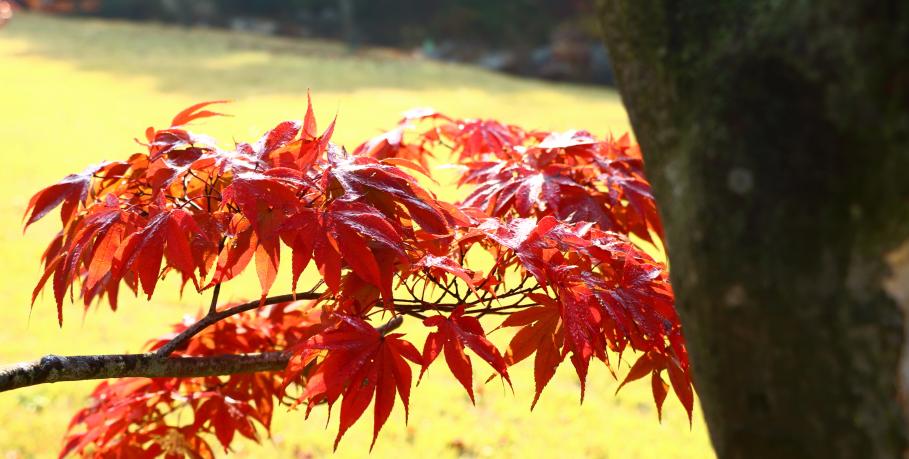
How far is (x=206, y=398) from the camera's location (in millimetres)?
1612

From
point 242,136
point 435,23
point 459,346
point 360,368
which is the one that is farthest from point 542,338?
point 435,23

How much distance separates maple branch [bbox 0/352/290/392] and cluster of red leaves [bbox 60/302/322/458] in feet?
0.76

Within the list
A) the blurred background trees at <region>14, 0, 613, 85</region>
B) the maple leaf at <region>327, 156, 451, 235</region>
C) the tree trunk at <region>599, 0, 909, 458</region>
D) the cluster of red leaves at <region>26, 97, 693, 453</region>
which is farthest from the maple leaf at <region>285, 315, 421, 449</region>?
the blurred background trees at <region>14, 0, 613, 85</region>

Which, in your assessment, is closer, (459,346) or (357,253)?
(357,253)

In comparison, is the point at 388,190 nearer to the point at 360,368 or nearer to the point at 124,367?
the point at 360,368

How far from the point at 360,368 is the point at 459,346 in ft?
0.47

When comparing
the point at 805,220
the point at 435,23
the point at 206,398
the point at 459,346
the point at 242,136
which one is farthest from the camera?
the point at 435,23

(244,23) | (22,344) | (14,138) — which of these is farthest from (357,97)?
(244,23)

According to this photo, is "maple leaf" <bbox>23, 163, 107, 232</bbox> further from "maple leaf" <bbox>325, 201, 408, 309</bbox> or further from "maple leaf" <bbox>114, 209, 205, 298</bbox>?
"maple leaf" <bbox>325, 201, 408, 309</bbox>

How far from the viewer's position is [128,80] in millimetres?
12031

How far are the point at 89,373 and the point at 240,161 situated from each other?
37 cm

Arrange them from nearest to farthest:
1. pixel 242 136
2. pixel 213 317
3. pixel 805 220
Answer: pixel 805 220 < pixel 213 317 < pixel 242 136

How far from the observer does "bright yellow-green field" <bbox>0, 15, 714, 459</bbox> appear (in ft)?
10.6

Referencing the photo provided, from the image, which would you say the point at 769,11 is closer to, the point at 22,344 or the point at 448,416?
the point at 448,416
